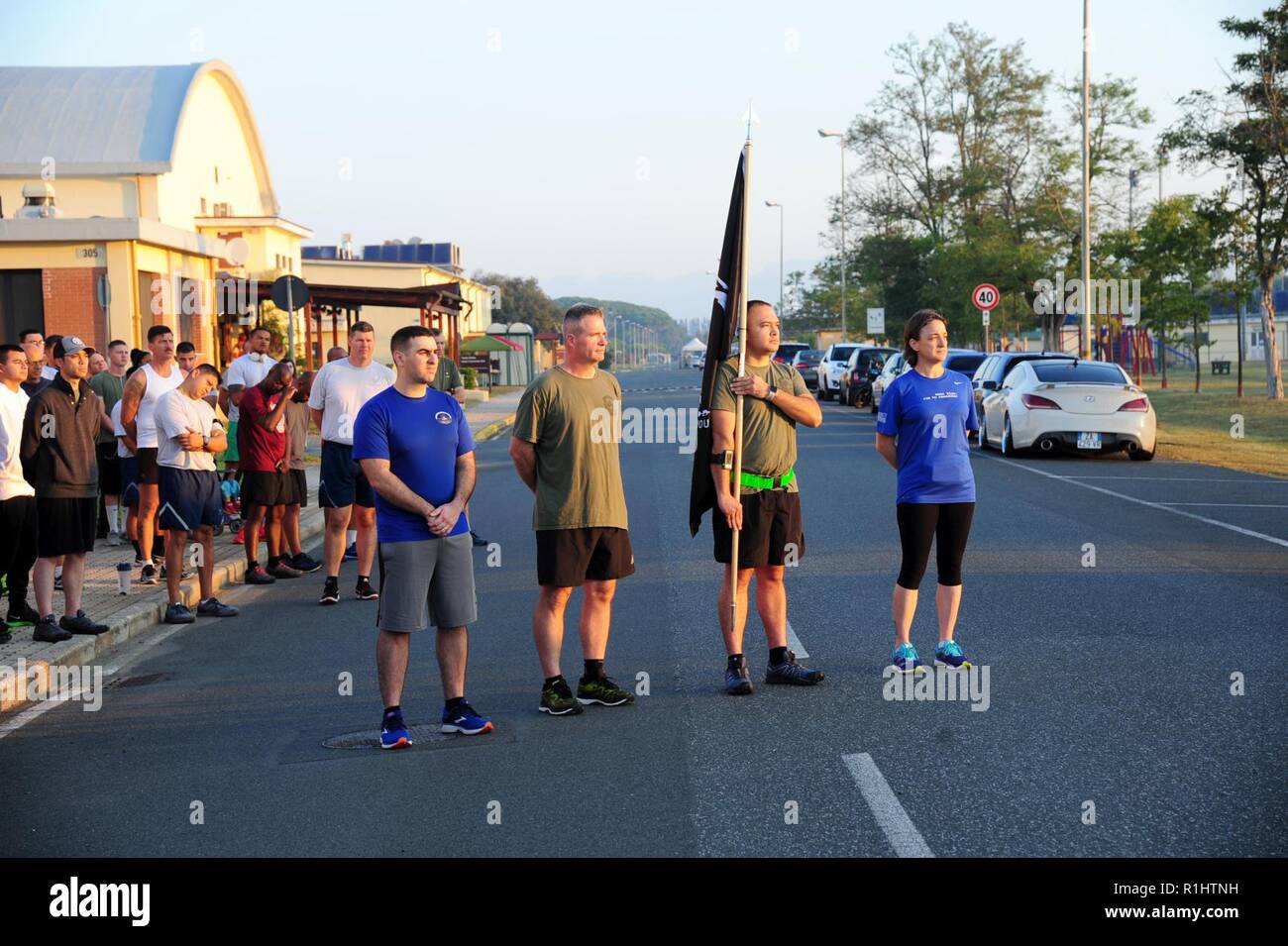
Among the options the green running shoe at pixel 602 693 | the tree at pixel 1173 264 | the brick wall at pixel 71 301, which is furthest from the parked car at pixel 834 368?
the green running shoe at pixel 602 693

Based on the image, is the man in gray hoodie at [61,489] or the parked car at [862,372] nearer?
the man in gray hoodie at [61,489]

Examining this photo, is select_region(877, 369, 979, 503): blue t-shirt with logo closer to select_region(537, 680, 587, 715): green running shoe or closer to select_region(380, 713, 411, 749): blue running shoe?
select_region(537, 680, 587, 715): green running shoe

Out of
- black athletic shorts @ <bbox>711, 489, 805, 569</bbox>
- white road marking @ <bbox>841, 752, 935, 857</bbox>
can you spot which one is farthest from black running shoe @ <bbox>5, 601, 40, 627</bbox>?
white road marking @ <bbox>841, 752, 935, 857</bbox>

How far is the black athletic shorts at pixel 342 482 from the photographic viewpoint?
11359mm

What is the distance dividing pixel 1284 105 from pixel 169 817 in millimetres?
33212

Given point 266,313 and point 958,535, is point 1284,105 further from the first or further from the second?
point 958,535

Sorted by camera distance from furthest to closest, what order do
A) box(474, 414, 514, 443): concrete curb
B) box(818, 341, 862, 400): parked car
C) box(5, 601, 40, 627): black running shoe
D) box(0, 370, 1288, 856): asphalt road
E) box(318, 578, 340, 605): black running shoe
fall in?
box(818, 341, 862, 400): parked car
box(474, 414, 514, 443): concrete curb
box(318, 578, 340, 605): black running shoe
box(5, 601, 40, 627): black running shoe
box(0, 370, 1288, 856): asphalt road

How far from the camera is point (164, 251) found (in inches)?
1202

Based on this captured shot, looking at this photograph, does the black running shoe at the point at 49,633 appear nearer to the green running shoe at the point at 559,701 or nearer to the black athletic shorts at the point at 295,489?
the black athletic shorts at the point at 295,489

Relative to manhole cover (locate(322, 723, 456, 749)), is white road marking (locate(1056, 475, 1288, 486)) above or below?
above

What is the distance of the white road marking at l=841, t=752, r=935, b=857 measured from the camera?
512cm

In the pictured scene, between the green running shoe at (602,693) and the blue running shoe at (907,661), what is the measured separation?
1.52 m
